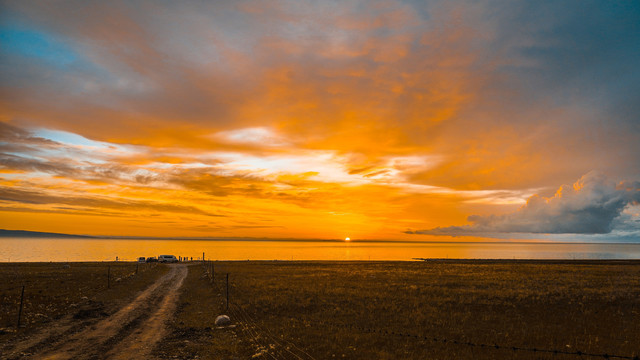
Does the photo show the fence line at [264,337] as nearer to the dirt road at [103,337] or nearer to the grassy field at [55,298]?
the dirt road at [103,337]

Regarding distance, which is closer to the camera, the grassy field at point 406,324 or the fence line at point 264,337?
the fence line at point 264,337

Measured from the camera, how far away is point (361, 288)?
40.8m

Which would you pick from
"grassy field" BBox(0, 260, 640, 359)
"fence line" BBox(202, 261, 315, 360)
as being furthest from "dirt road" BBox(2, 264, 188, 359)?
"fence line" BBox(202, 261, 315, 360)

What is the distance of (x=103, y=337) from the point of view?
63.0ft

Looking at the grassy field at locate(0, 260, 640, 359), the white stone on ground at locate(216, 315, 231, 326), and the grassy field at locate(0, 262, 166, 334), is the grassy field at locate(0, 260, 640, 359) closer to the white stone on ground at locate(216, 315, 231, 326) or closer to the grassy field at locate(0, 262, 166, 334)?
the grassy field at locate(0, 262, 166, 334)

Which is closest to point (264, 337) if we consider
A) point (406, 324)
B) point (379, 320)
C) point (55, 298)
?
point (379, 320)

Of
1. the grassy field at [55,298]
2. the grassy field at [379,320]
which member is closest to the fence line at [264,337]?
the grassy field at [379,320]

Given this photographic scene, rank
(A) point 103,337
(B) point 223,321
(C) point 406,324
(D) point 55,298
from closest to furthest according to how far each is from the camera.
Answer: (A) point 103,337 → (B) point 223,321 → (C) point 406,324 → (D) point 55,298

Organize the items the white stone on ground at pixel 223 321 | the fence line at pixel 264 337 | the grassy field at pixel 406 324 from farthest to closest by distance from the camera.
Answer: the white stone on ground at pixel 223 321 → the grassy field at pixel 406 324 → the fence line at pixel 264 337

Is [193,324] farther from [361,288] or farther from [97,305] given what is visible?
[361,288]

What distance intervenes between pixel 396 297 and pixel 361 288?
7.29 metres

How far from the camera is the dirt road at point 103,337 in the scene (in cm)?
1631

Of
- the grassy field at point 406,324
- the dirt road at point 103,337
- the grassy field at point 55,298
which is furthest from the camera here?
the grassy field at point 55,298

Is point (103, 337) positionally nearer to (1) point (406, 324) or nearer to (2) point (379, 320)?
(2) point (379, 320)
